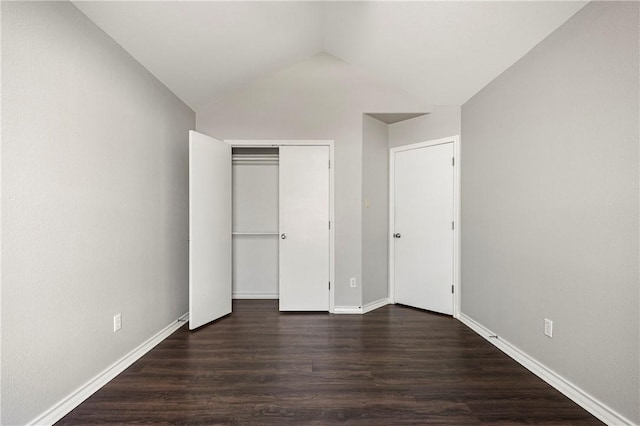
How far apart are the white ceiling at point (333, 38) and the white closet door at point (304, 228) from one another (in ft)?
3.34

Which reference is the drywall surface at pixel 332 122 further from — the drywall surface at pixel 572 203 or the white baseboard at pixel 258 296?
the drywall surface at pixel 572 203

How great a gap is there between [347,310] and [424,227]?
1330 mm

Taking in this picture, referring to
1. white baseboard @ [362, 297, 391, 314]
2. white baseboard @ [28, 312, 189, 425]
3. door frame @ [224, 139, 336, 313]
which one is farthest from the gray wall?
white baseboard @ [28, 312, 189, 425]

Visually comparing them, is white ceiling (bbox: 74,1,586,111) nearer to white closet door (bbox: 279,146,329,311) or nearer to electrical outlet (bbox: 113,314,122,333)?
white closet door (bbox: 279,146,329,311)

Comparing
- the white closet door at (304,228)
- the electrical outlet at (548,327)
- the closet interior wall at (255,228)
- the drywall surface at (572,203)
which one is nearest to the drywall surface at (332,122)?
the white closet door at (304,228)

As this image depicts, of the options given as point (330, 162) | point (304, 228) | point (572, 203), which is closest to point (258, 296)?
point (304, 228)

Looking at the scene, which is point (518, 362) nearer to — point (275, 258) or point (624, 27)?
point (624, 27)

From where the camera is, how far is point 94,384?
1889 mm

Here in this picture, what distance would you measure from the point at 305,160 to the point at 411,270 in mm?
1855

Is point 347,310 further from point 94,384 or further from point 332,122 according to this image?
point 94,384

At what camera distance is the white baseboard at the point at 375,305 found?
3.41 metres

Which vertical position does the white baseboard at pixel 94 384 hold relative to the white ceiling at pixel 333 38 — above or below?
below

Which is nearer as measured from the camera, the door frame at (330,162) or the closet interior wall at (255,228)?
the door frame at (330,162)

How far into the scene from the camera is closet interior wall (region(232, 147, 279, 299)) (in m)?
4.02
